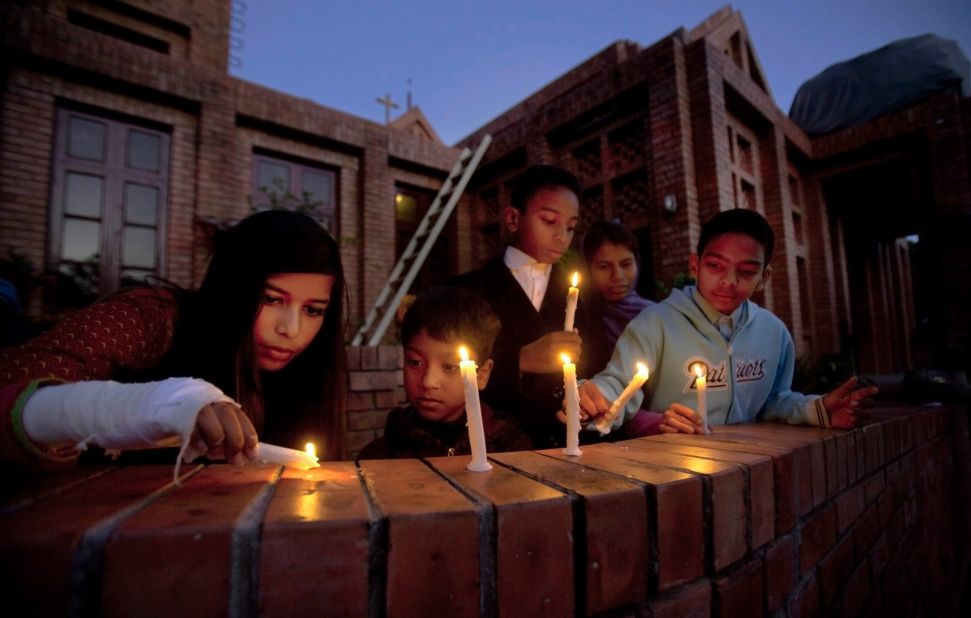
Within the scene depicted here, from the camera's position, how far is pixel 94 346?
40.8 inches

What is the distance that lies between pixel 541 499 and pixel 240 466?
50 centimetres

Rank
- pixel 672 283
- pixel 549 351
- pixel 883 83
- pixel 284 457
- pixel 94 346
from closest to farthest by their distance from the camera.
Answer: pixel 284 457 < pixel 94 346 < pixel 549 351 < pixel 672 283 < pixel 883 83

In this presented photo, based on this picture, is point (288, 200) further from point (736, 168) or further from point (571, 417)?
point (571, 417)

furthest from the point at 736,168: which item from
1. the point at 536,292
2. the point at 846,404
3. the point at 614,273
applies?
the point at 846,404

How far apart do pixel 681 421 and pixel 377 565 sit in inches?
39.5

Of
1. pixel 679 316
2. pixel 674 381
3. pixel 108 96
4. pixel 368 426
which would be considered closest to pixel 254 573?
pixel 674 381

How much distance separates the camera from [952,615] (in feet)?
7.95

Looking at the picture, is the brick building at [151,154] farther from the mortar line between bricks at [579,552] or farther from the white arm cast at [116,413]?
the mortar line between bricks at [579,552]

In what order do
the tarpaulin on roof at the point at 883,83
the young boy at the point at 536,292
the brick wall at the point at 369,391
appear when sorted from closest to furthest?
the young boy at the point at 536,292
the brick wall at the point at 369,391
the tarpaulin on roof at the point at 883,83

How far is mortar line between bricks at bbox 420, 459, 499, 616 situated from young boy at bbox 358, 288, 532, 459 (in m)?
1.03

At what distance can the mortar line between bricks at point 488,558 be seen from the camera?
501mm

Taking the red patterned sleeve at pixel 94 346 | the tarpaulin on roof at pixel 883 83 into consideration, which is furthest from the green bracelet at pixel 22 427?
the tarpaulin on roof at pixel 883 83

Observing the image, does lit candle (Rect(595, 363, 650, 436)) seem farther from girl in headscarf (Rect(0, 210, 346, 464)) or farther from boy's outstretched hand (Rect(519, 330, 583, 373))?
girl in headscarf (Rect(0, 210, 346, 464))

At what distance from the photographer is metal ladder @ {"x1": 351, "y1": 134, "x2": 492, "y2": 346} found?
6.48 m
